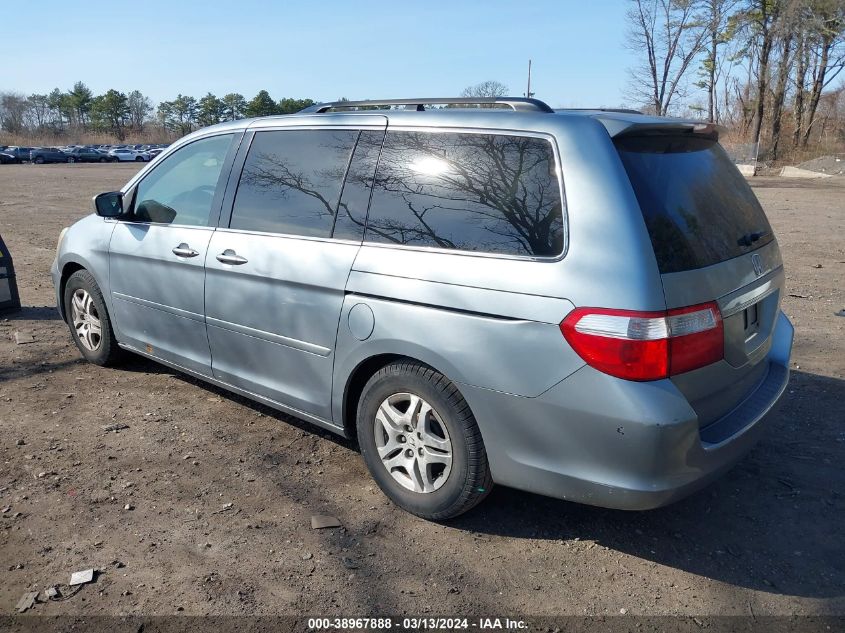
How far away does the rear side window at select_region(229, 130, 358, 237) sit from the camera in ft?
12.2

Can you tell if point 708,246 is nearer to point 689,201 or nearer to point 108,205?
point 689,201

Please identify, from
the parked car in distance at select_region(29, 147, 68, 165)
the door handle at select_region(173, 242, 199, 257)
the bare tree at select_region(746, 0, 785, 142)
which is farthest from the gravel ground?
the parked car in distance at select_region(29, 147, 68, 165)

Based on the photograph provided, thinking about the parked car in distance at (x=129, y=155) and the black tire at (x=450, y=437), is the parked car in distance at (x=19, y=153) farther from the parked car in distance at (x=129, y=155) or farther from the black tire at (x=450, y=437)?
the black tire at (x=450, y=437)

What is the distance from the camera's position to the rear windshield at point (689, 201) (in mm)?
2848

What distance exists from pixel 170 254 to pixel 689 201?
3130 millimetres

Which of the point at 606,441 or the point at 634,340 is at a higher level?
the point at 634,340

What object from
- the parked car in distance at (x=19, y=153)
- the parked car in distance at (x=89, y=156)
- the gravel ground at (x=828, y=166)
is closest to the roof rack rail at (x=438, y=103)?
the gravel ground at (x=828, y=166)

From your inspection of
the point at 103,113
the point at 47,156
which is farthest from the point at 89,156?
the point at 103,113

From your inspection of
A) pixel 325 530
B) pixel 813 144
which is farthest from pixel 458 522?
pixel 813 144

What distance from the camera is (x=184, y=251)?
14.3ft

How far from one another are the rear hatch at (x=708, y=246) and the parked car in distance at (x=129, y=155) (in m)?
65.9

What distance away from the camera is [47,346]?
600cm

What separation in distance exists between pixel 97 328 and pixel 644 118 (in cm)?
424

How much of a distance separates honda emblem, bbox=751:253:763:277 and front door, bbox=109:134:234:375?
3.02 meters
